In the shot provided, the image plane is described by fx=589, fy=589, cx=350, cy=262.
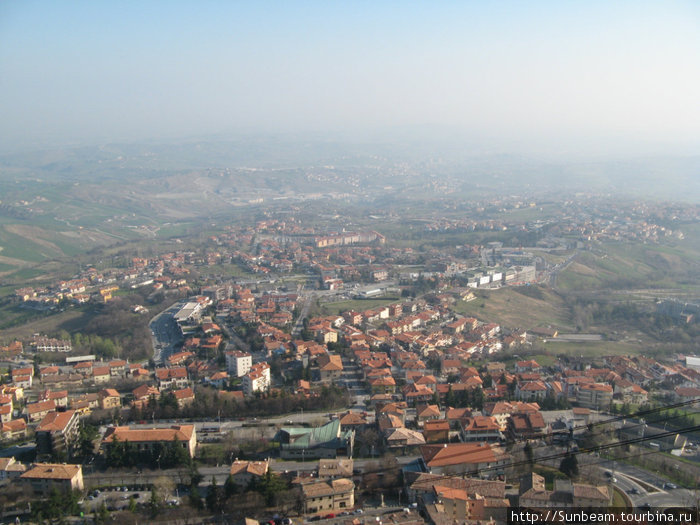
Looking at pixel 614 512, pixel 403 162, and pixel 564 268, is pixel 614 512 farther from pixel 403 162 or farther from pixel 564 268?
pixel 403 162

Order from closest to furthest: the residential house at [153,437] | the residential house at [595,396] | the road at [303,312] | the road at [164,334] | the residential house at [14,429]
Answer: the residential house at [153,437] < the residential house at [14,429] < the residential house at [595,396] < the road at [164,334] < the road at [303,312]

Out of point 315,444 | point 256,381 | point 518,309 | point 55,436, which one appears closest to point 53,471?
point 55,436

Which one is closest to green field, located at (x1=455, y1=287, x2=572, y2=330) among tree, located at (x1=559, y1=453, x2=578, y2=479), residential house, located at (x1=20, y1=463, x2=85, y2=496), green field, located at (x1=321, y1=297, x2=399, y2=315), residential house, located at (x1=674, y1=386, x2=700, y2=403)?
green field, located at (x1=321, y1=297, x2=399, y2=315)

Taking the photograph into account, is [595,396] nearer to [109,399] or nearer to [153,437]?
[153,437]

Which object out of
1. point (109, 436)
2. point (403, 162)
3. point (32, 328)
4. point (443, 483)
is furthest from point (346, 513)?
point (403, 162)

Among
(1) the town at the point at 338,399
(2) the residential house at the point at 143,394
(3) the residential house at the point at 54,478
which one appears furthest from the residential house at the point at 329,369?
(3) the residential house at the point at 54,478

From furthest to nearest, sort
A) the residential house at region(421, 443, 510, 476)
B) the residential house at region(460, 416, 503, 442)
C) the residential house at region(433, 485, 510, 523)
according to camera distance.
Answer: the residential house at region(460, 416, 503, 442) → the residential house at region(421, 443, 510, 476) → the residential house at region(433, 485, 510, 523)

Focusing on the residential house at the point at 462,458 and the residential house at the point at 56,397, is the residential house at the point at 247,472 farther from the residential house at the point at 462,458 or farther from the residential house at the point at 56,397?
the residential house at the point at 56,397

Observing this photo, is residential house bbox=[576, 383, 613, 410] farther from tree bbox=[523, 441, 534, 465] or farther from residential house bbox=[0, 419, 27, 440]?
residential house bbox=[0, 419, 27, 440]
